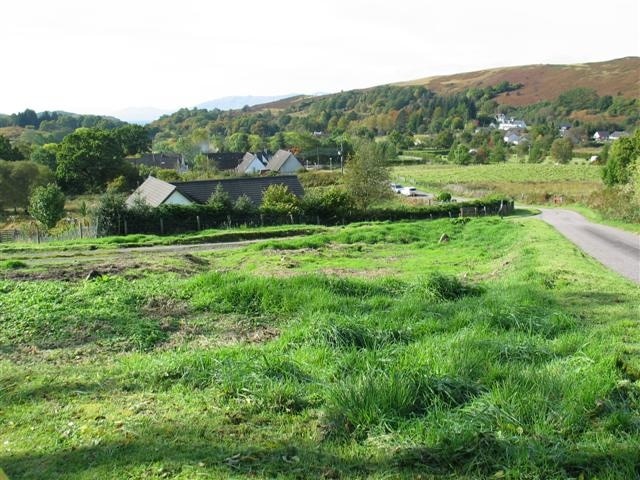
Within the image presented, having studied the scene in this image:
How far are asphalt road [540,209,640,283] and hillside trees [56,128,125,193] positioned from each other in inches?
1910

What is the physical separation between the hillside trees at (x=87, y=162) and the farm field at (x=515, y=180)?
38.2m

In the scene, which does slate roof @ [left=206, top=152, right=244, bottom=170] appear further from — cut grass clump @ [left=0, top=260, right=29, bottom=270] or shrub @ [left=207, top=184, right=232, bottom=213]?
cut grass clump @ [left=0, top=260, right=29, bottom=270]

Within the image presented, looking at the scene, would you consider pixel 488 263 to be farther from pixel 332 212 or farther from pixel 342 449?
pixel 332 212

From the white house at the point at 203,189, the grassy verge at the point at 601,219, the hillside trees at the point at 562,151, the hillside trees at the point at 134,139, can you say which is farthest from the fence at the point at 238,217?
the hillside trees at the point at 134,139

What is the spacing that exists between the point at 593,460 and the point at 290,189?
39832mm

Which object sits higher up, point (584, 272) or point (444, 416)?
point (444, 416)

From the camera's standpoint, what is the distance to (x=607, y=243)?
2328 centimetres

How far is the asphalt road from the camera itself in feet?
55.8

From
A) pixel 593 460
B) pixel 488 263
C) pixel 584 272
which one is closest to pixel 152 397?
pixel 593 460

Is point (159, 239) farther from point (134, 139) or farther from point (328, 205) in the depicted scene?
point (134, 139)

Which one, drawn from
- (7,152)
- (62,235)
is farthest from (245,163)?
(62,235)

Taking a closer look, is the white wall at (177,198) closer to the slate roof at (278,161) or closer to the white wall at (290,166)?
the slate roof at (278,161)

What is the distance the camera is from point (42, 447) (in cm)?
477

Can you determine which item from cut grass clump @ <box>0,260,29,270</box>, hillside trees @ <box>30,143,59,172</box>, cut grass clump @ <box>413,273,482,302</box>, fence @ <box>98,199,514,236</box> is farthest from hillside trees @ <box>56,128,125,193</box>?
cut grass clump @ <box>413,273,482,302</box>
